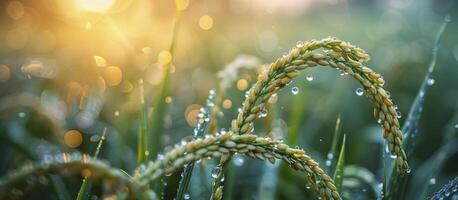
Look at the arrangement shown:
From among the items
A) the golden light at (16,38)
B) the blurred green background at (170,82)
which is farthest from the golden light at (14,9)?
the golden light at (16,38)

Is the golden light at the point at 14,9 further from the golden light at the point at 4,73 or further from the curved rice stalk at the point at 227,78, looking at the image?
the curved rice stalk at the point at 227,78

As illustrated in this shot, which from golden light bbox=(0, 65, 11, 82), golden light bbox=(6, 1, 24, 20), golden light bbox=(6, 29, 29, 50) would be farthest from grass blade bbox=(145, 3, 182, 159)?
golden light bbox=(6, 1, 24, 20)

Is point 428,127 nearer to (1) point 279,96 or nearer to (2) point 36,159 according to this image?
(1) point 279,96

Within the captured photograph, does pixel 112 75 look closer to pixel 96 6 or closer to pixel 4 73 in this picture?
pixel 96 6

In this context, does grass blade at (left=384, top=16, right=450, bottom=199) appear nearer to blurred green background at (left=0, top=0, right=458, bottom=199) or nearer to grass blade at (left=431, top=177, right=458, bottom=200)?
grass blade at (left=431, top=177, right=458, bottom=200)

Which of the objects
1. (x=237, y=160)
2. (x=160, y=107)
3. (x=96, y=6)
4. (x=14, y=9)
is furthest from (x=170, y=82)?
(x=14, y=9)

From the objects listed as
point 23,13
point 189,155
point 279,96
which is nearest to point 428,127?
point 279,96
